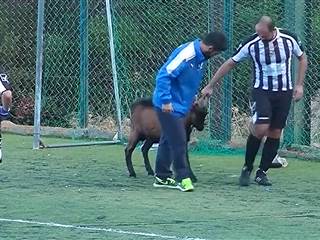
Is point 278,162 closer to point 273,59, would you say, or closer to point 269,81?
point 269,81

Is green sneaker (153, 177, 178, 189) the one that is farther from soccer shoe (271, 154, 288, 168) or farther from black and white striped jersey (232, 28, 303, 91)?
soccer shoe (271, 154, 288, 168)

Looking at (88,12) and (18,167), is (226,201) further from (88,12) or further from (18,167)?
(88,12)

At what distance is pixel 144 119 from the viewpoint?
39.0 feet

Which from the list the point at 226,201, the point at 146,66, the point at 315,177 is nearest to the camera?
the point at 226,201

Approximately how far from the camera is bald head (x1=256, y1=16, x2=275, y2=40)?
36.3ft

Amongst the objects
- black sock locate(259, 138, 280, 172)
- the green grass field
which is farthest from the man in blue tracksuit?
black sock locate(259, 138, 280, 172)

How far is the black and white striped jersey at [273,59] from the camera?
1127 centimetres

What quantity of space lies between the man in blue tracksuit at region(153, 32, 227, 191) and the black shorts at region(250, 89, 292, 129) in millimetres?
758

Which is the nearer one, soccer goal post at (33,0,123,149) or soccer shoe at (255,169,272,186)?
soccer shoe at (255,169,272,186)

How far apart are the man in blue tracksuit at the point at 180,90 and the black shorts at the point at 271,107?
76cm

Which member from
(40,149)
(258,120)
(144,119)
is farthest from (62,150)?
(258,120)

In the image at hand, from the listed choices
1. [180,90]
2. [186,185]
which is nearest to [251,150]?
[186,185]

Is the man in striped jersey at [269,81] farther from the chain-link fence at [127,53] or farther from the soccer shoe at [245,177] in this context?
the chain-link fence at [127,53]

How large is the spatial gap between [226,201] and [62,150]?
4.85 metres
